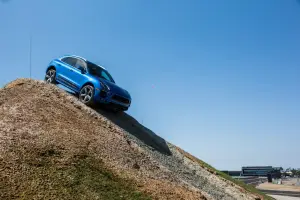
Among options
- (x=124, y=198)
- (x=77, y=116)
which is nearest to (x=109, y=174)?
(x=124, y=198)

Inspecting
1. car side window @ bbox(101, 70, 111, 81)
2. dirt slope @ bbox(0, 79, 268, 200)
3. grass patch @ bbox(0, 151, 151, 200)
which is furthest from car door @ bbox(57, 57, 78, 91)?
grass patch @ bbox(0, 151, 151, 200)

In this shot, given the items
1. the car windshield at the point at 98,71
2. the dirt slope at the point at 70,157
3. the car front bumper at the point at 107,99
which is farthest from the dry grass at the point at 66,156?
the car windshield at the point at 98,71

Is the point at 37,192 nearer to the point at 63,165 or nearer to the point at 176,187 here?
the point at 63,165

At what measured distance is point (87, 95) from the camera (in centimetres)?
1681

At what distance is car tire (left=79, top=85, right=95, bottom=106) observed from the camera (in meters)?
16.6

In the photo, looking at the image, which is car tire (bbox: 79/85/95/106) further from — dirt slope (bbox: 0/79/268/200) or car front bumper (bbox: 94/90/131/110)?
dirt slope (bbox: 0/79/268/200)

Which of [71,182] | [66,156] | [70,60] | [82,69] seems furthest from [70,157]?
[70,60]

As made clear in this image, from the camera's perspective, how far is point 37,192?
8.52 m

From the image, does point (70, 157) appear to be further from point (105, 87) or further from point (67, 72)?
point (67, 72)

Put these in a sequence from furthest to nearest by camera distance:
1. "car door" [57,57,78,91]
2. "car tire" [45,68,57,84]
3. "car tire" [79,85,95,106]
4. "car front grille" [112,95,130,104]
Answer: "car tire" [45,68,57,84]
"car door" [57,57,78,91]
"car front grille" [112,95,130,104]
"car tire" [79,85,95,106]

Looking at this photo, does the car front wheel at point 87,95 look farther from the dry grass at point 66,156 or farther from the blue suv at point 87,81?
the dry grass at point 66,156

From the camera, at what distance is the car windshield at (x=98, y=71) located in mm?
17984

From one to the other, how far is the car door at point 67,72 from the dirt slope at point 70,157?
122 centimetres

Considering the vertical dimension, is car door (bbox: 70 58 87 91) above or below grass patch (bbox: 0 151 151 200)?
above
